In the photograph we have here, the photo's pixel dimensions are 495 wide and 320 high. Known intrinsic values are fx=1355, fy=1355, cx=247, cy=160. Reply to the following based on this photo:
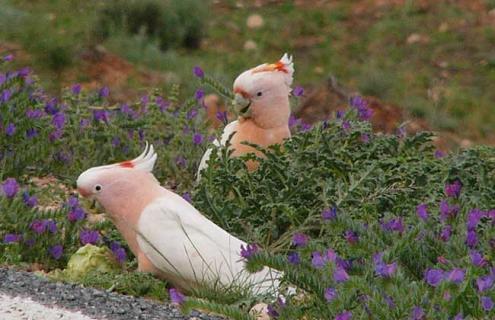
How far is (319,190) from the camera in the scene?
5.61 meters

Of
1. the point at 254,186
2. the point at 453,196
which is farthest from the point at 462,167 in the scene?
the point at 254,186

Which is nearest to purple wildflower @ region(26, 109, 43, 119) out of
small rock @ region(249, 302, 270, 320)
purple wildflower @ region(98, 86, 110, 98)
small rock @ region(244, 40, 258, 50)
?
purple wildflower @ region(98, 86, 110, 98)

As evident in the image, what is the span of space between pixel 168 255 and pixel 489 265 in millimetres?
1194

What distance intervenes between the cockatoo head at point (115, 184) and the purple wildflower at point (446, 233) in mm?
1128

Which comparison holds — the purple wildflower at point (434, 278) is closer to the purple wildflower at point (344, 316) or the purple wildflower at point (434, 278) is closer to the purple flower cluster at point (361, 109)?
the purple wildflower at point (344, 316)

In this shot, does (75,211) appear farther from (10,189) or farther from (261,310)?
(261,310)

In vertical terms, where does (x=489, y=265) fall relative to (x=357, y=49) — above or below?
above

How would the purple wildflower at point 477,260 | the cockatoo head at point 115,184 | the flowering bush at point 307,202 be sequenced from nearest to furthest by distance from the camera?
the flowering bush at point 307,202 → the purple wildflower at point 477,260 → the cockatoo head at point 115,184

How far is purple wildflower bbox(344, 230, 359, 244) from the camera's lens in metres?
4.50

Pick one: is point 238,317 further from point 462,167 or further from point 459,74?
point 459,74

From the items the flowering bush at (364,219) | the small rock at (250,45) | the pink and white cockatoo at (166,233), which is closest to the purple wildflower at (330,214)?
the flowering bush at (364,219)

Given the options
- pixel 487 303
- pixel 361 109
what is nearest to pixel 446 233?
pixel 487 303

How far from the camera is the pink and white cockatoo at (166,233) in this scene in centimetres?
486

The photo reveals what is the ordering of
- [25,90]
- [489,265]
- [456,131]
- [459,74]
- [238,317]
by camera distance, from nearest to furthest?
[238,317] → [489,265] → [25,90] → [456,131] → [459,74]
